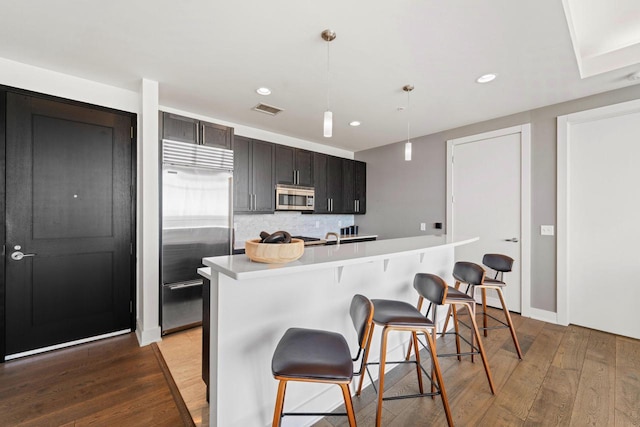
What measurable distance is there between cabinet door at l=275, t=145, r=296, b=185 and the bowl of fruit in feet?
8.97

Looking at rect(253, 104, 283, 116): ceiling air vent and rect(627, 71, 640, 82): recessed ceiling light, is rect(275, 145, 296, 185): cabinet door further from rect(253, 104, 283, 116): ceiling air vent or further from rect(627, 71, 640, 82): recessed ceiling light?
rect(627, 71, 640, 82): recessed ceiling light

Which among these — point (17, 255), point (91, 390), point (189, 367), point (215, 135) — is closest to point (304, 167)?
point (215, 135)

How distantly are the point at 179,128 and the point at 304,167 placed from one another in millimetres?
1961

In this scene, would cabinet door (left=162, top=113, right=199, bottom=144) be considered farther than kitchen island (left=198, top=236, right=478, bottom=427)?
Yes

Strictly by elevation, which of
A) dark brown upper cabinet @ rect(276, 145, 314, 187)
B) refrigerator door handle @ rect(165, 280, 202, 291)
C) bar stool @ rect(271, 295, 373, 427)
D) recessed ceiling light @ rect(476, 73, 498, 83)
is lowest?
refrigerator door handle @ rect(165, 280, 202, 291)

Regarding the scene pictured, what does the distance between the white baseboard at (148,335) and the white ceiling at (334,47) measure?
2.49 meters

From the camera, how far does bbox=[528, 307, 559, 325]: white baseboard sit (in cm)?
321

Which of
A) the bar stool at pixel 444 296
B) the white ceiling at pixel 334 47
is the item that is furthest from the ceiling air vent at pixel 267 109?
the bar stool at pixel 444 296

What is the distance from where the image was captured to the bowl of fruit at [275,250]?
1363 mm

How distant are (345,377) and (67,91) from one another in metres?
3.45

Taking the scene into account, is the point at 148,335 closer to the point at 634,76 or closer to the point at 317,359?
the point at 317,359

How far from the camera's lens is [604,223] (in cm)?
297

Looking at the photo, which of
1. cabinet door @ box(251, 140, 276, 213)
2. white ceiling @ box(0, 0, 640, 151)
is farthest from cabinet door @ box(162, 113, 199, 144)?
cabinet door @ box(251, 140, 276, 213)

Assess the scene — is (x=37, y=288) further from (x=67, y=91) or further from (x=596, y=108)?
(x=596, y=108)
